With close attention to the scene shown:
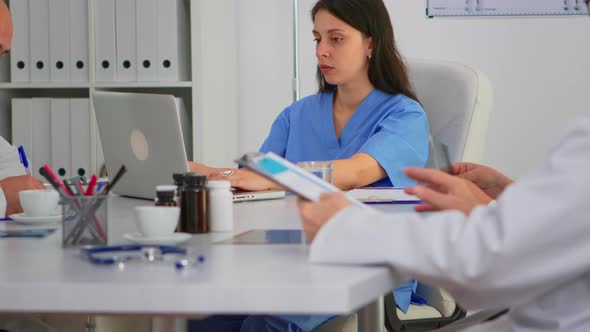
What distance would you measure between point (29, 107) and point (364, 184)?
1.56 metres

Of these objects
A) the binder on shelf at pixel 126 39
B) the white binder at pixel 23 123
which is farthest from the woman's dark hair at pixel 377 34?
the white binder at pixel 23 123

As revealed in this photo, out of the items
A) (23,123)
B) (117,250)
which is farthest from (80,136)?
(117,250)

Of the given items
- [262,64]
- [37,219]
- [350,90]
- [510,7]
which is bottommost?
[37,219]

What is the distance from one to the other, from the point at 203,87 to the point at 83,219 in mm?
1901

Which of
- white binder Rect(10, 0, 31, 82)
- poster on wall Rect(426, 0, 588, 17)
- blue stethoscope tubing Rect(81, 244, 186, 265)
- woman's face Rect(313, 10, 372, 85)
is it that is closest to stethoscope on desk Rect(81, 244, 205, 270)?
blue stethoscope tubing Rect(81, 244, 186, 265)

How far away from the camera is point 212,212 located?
49.0 inches

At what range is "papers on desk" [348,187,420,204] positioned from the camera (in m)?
1.54

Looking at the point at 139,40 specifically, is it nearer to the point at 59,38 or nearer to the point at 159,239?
the point at 59,38

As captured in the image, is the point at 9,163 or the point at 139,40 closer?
the point at 9,163

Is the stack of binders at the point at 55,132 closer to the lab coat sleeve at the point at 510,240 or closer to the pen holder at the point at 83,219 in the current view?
the pen holder at the point at 83,219

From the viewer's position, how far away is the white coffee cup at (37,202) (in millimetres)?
1383

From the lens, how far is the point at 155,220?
3.57 ft

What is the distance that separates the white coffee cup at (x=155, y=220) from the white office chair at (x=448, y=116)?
0.60 meters

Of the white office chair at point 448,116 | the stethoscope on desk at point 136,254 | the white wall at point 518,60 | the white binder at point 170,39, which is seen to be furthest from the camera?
the white wall at point 518,60
